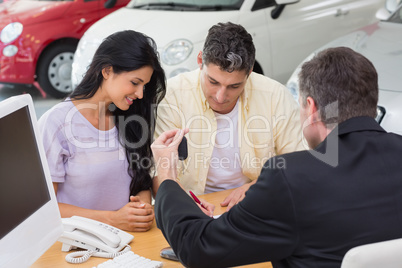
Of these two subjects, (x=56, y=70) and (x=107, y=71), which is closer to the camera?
(x=107, y=71)

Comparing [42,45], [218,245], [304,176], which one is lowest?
[42,45]

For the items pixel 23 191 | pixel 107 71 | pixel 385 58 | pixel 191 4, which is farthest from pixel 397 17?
pixel 23 191

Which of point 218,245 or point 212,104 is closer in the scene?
point 218,245

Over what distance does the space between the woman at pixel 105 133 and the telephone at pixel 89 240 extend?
225 millimetres

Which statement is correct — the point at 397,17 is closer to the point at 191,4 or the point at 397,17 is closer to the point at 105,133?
the point at 191,4

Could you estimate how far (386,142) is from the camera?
1.83 metres

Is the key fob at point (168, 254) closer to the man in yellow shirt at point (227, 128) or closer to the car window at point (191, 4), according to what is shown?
the man in yellow shirt at point (227, 128)

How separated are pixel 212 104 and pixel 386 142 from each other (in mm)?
1349

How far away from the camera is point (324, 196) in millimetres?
1739

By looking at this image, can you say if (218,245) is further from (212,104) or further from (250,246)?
(212,104)

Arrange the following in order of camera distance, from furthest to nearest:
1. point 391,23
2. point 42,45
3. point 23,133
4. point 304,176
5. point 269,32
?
point 42,45 → point 269,32 → point 391,23 → point 23,133 → point 304,176

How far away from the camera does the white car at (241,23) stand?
5.20 meters

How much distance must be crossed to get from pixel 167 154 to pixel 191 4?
3525 mm

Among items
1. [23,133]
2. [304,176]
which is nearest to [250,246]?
[304,176]
